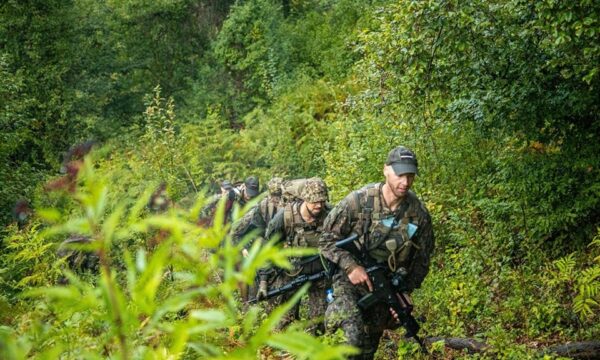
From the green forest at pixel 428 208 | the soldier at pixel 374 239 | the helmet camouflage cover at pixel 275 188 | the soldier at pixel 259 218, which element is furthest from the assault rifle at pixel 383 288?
the helmet camouflage cover at pixel 275 188

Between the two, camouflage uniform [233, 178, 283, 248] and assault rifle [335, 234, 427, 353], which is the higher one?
assault rifle [335, 234, 427, 353]

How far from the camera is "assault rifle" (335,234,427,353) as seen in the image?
5879 millimetres

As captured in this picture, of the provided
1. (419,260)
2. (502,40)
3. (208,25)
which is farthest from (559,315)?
(208,25)

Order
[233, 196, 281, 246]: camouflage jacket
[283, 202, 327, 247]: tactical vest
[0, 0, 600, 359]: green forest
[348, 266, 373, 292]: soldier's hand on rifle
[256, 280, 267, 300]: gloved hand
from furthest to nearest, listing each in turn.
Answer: [233, 196, 281, 246]: camouflage jacket, [256, 280, 267, 300]: gloved hand, [283, 202, 327, 247]: tactical vest, [348, 266, 373, 292]: soldier's hand on rifle, [0, 0, 600, 359]: green forest

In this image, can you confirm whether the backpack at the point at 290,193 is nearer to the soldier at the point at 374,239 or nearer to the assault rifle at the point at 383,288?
the soldier at the point at 374,239

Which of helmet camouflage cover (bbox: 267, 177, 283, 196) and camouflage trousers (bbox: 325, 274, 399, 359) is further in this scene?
helmet camouflage cover (bbox: 267, 177, 283, 196)

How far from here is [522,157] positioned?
8.14 metres

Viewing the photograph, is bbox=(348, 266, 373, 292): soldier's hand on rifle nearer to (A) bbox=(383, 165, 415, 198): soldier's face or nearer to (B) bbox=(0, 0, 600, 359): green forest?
(A) bbox=(383, 165, 415, 198): soldier's face

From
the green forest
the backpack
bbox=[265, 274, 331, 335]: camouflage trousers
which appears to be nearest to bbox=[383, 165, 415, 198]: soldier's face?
the green forest

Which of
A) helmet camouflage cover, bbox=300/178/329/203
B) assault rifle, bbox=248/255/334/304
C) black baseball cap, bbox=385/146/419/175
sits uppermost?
black baseball cap, bbox=385/146/419/175

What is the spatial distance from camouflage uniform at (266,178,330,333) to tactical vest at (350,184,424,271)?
1.21 metres

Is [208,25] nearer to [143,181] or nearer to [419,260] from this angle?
[143,181]

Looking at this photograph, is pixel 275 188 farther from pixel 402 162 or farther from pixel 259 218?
pixel 402 162

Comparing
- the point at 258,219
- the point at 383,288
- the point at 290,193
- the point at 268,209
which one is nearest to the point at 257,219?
the point at 258,219
